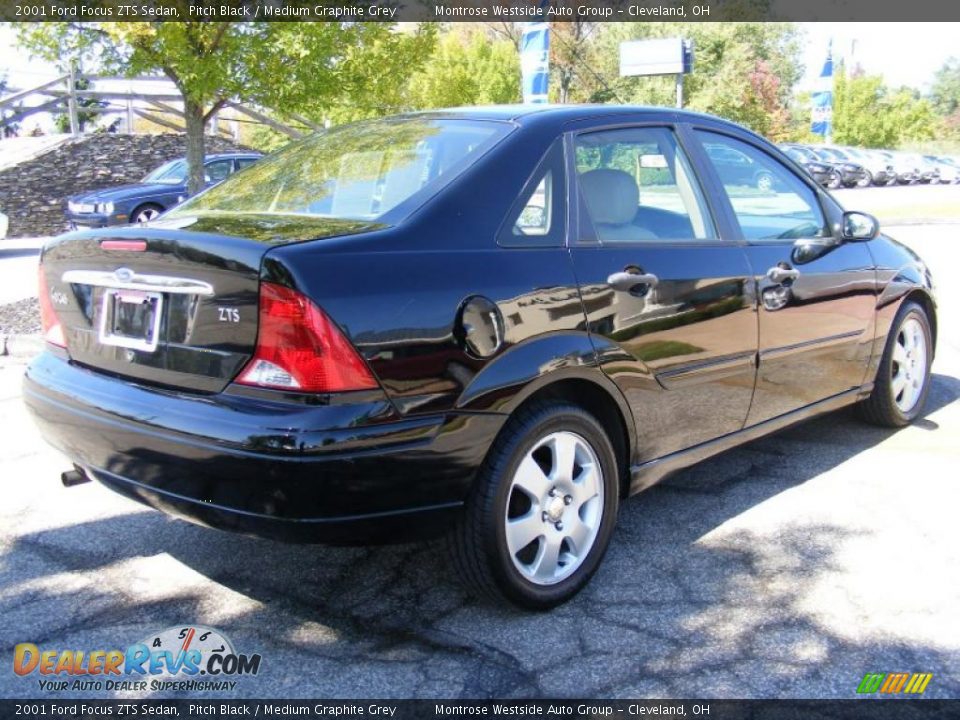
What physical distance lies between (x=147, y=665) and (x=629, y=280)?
200 centimetres

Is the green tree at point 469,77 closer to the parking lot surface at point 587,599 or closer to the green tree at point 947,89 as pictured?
the parking lot surface at point 587,599

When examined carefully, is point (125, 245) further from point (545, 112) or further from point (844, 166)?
point (844, 166)

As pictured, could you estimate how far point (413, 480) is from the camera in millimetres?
2688

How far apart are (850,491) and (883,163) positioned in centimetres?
4265

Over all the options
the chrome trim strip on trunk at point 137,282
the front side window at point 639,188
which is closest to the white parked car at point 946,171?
the front side window at point 639,188

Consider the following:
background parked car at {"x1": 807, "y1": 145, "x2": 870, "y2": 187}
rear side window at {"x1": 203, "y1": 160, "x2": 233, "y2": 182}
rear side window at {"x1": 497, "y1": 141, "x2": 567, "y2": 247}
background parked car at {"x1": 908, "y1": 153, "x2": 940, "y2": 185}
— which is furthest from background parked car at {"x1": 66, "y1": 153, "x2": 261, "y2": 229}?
background parked car at {"x1": 908, "y1": 153, "x2": 940, "y2": 185}

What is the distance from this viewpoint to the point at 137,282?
2.89 metres

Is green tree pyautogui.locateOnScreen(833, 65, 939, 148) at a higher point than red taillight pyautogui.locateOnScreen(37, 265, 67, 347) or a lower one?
higher

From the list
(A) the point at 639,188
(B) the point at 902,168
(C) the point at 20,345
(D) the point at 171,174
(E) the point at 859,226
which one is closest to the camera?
(A) the point at 639,188

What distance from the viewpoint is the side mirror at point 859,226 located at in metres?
4.55

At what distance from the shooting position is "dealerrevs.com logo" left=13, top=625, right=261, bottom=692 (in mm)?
2732

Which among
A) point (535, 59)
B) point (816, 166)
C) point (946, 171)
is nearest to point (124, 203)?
point (535, 59)

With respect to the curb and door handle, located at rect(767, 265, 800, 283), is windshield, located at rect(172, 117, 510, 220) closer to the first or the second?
door handle, located at rect(767, 265, 800, 283)

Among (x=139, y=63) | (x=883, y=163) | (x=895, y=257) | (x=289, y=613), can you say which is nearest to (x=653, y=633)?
(x=289, y=613)
